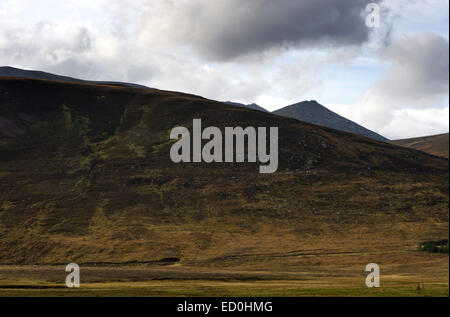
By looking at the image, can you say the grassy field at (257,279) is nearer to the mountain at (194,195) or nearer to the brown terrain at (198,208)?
the brown terrain at (198,208)

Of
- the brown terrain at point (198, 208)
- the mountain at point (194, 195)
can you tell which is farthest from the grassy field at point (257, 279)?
the mountain at point (194, 195)

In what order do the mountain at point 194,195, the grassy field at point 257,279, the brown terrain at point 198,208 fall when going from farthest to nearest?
the mountain at point 194,195 < the brown terrain at point 198,208 < the grassy field at point 257,279

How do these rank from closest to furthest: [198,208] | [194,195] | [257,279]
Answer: [257,279] → [198,208] → [194,195]

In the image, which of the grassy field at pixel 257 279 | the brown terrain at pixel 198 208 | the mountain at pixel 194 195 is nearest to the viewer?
the grassy field at pixel 257 279

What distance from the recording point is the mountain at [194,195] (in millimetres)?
111438

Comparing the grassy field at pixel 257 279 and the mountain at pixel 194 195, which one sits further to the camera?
the mountain at pixel 194 195

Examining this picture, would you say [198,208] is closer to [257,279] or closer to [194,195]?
[194,195]

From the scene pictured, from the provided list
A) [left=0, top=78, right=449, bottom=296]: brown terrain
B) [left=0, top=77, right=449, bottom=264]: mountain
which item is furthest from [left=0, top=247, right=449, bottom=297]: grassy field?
[left=0, top=77, right=449, bottom=264]: mountain

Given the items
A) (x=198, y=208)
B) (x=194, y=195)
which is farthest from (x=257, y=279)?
(x=194, y=195)

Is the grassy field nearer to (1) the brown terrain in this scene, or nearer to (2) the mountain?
(1) the brown terrain

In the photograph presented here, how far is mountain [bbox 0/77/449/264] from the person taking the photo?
366 ft

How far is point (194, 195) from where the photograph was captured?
143 meters
